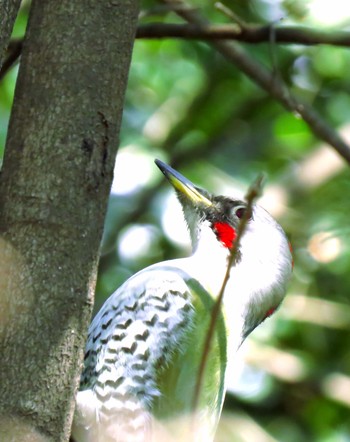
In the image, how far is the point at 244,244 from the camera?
13.9ft

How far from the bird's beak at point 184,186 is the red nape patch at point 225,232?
0.12m

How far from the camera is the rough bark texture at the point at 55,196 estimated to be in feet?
8.35

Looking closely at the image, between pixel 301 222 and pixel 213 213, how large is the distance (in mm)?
1597

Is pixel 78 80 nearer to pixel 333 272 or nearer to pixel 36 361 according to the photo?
pixel 36 361

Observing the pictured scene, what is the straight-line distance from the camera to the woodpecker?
10.9ft

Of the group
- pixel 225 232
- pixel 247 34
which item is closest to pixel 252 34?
pixel 247 34

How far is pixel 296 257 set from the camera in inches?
240

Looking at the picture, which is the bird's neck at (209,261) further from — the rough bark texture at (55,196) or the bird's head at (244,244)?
the rough bark texture at (55,196)

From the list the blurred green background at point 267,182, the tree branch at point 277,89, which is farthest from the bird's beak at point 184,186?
the blurred green background at point 267,182

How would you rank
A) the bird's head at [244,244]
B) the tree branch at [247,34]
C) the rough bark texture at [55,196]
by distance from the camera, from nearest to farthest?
the rough bark texture at [55,196] → the bird's head at [244,244] → the tree branch at [247,34]

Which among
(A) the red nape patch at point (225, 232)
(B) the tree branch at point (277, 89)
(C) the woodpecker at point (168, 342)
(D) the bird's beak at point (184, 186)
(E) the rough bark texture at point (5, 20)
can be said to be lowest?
(C) the woodpecker at point (168, 342)

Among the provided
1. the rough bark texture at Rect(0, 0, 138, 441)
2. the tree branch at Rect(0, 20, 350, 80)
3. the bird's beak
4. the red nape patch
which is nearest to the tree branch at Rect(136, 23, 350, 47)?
the tree branch at Rect(0, 20, 350, 80)

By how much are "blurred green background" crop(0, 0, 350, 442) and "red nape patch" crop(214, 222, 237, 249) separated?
1.14 meters

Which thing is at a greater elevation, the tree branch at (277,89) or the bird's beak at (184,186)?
the tree branch at (277,89)
